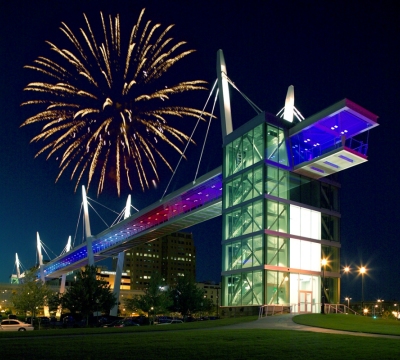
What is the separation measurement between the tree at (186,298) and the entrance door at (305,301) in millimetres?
17204

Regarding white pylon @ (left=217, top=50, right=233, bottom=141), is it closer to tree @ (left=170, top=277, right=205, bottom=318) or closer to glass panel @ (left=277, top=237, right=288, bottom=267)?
glass panel @ (left=277, top=237, right=288, bottom=267)

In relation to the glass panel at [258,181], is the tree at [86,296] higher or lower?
lower

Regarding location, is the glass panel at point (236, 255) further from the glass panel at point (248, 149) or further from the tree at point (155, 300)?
the tree at point (155, 300)

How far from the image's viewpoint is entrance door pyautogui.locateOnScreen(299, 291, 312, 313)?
4562 centimetres

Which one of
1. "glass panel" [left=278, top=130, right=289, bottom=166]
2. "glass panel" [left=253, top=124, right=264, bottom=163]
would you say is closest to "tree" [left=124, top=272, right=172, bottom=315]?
"glass panel" [left=253, top=124, right=264, bottom=163]

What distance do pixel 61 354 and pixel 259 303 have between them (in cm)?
2805

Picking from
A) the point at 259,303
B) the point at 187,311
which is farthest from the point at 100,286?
the point at 259,303

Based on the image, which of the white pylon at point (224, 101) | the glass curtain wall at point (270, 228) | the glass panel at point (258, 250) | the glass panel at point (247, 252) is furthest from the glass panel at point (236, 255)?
the white pylon at point (224, 101)

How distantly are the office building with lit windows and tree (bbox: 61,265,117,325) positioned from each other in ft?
53.4

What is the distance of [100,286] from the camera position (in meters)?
57.7

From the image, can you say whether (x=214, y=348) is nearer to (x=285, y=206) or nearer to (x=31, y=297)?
(x=285, y=206)

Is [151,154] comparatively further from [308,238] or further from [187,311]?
[187,311]

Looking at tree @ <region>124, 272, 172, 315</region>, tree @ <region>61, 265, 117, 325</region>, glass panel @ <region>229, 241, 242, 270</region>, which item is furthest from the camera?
tree @ <region>124, 272, 172, 315</region>

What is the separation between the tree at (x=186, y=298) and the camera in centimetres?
6003
